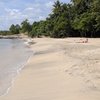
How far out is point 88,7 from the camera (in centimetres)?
7306

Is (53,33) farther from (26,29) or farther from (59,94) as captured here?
(59,94)

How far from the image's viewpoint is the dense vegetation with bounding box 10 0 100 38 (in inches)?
2447

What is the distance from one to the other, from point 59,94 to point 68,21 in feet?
225

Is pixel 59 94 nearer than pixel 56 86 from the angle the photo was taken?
Yes

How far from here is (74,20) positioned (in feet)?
241

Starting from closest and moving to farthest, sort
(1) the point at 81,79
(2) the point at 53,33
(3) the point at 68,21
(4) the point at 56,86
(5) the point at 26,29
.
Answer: (4) the point at 56,86
(1) the point at 81,79
(3) the point at 68,21
(2) the point at 53,33
(5) the point at 26,29

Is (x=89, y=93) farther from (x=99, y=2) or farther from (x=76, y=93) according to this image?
(x=99, y=2)

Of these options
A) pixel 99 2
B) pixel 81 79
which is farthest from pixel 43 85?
pixel 99 2

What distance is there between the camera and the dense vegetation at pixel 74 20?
6216 centimetres

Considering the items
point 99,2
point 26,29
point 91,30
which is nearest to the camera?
point 99,2

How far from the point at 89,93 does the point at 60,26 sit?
67.6 meters

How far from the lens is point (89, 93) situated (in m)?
9.85

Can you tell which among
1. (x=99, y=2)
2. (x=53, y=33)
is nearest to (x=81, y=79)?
(x=99, y=2)

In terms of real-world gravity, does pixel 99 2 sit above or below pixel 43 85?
above
